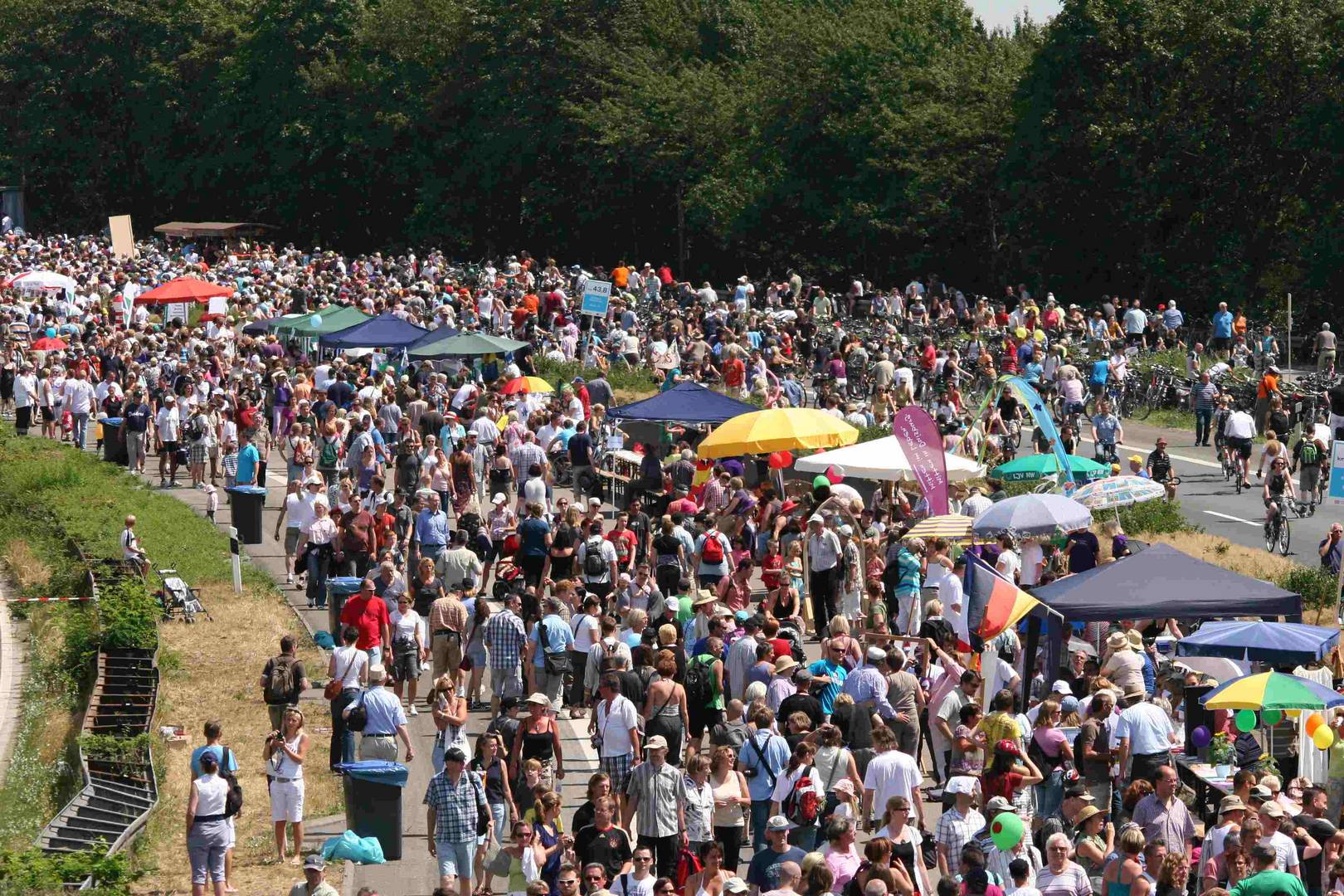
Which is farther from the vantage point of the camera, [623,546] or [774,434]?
[774,434]

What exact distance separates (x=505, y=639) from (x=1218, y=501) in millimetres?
16829

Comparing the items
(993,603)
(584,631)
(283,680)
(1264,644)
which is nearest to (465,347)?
(584,631)

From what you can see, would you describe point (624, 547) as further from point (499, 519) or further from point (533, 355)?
point (533, 355)

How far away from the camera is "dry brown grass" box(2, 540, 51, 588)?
32969 millimetres

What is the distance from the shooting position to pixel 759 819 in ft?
50.4

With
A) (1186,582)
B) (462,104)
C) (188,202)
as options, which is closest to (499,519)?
(1186,582)

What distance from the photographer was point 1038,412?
25047 millimetres

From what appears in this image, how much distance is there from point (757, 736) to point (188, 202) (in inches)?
A: 3202

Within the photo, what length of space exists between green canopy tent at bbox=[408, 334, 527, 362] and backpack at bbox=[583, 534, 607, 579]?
12.7m

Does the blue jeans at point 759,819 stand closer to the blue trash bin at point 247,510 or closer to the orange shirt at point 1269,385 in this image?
the blue trash bin at point 247,510

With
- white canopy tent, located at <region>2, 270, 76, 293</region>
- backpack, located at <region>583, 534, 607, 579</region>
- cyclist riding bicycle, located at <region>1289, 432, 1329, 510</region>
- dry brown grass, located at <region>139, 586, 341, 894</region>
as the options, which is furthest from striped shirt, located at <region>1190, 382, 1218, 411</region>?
white canopy tent, located at <region>2, 270, 76, 293</region>

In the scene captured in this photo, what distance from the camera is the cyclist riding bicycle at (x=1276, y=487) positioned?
28641 millimetres

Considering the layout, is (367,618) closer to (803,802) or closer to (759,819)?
(759,819)

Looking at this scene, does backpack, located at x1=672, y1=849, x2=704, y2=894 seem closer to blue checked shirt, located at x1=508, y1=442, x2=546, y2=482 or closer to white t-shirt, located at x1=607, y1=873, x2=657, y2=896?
white t-shirt, located at x1=607, y1=873, x2=657, y2=896
